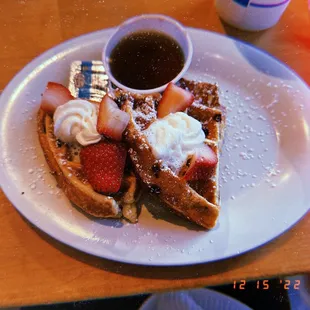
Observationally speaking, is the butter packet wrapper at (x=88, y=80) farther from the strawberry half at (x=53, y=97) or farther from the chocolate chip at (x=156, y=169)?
the chocolate chip at (x=156, y=169)

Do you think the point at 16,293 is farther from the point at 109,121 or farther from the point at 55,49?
the point at 55,49

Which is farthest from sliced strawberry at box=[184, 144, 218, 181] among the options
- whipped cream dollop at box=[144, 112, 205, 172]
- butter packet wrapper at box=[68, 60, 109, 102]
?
butter packet wrapper at box=[68, 60, 109, 102]

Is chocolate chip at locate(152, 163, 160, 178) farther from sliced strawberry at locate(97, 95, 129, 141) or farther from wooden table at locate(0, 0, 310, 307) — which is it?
wooden table at locate(0, 0, 310, 307)

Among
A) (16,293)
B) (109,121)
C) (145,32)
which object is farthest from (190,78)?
(16,293)

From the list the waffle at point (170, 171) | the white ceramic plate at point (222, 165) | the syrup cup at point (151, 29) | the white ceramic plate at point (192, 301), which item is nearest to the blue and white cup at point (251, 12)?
the white ceramic plate at point (222, 165)

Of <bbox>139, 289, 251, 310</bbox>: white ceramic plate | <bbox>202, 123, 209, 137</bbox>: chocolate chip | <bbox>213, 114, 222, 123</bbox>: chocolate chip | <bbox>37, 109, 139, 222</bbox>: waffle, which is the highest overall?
<bbox>213, 114, 222, 123</bbox>: chocolate chip

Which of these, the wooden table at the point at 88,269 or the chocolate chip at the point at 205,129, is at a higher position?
the chocolate chip at the point at 205,129

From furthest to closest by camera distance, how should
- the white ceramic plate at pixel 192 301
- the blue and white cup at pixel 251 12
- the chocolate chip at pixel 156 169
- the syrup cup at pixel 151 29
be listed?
the white ceramic plate at pixel 192 301, the blue and white cup at pixel 251 12, the syrup cup at pixel 151 29, the chocolate chip at pixel 156 169
